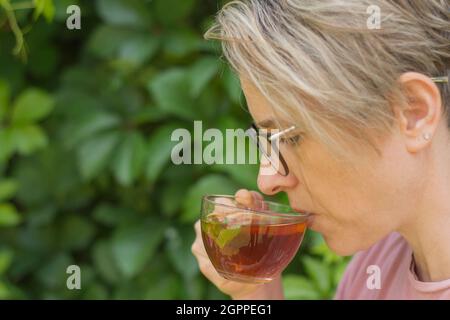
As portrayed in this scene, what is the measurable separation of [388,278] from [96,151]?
0.97 meters

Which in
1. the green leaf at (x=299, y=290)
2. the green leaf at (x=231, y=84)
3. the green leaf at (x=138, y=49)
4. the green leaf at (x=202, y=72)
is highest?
the green leaf at (x=138, y=49)

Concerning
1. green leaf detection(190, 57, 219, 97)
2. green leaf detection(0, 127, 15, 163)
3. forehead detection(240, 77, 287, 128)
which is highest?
green leaf detection(190, 57, 219, 97)

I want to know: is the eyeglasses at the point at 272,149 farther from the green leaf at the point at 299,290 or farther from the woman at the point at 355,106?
the green leaf at the point at 299,290

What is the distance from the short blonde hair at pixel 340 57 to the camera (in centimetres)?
85

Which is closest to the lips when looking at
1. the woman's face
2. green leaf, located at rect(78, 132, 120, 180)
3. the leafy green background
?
the woman's face

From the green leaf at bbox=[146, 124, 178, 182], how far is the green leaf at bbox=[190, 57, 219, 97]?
11 centimetres

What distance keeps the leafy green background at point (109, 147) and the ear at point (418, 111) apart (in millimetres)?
800

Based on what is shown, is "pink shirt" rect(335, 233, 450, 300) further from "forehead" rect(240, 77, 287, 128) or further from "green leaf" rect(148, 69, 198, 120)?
"green leaf" rect(148, 69, 198, 120)

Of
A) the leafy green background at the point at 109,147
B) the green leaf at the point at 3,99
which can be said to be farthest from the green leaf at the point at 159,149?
the green leaf at the point at 3,99

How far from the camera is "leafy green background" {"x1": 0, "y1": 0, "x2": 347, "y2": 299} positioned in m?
1.84

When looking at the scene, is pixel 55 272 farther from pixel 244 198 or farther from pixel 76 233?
pixel 244 198

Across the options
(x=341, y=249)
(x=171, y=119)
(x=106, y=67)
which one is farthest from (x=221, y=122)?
(x=341, y=249)

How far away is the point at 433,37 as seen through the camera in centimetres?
88
